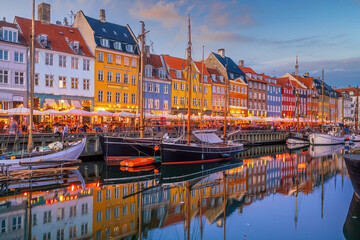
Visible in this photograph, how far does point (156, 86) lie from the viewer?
5222 cm

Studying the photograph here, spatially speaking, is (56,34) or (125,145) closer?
(125,145)

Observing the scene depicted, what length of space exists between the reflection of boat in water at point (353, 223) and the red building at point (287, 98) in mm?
69727

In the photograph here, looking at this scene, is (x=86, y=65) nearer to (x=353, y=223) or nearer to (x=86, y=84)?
(x=86, y=84)

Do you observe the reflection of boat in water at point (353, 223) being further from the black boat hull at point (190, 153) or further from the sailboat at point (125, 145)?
the sailboat at point (125, 145)

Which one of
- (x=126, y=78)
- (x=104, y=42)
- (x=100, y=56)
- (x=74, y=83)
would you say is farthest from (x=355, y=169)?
(x=104, y=42)

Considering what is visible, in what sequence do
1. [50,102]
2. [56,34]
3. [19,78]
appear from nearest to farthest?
[19,78] < [50,102] < [56,34]

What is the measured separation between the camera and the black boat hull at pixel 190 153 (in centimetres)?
2788

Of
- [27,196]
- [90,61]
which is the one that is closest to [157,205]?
[27,196]

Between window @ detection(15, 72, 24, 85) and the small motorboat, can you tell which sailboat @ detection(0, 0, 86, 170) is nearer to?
the small motorboat

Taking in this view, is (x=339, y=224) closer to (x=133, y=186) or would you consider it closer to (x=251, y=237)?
(x=251, y=237)

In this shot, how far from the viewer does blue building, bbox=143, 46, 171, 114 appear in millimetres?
50659

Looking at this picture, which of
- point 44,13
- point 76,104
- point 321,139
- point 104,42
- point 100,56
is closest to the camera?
point 76,104

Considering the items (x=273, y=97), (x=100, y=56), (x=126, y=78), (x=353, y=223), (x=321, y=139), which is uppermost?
(x=100, y=56)

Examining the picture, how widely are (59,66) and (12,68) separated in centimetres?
547
